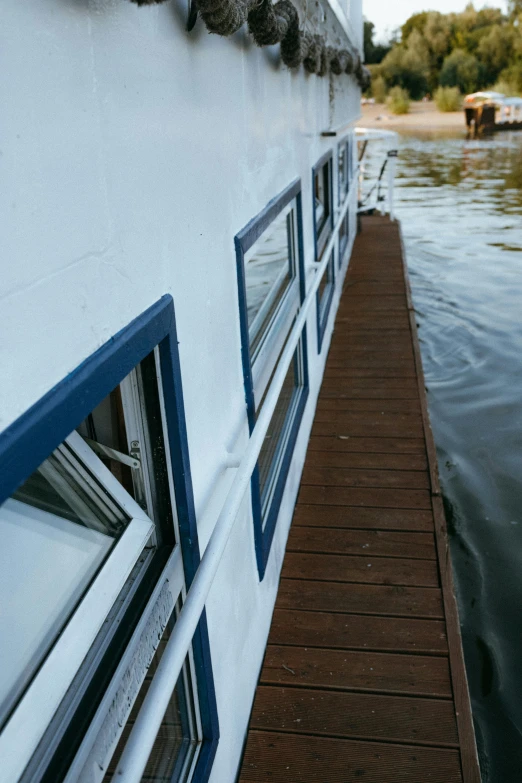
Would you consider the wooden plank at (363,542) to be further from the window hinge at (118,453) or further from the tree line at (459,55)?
the tree line at (459,55)

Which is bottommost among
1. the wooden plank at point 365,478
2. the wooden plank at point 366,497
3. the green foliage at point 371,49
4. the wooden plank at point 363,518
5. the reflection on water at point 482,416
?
the reflection on water at point 482,416

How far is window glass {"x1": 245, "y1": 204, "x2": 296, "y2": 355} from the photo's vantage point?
8.70ft

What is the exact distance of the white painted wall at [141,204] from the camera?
2.63 feet

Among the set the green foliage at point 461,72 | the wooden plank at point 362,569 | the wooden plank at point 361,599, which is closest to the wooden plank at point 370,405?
the wooden plank at point 362,569

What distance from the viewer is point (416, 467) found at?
3.73 metres

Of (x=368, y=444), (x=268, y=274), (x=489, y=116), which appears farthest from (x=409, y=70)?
(x=368, y=444)

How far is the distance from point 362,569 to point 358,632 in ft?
1.28

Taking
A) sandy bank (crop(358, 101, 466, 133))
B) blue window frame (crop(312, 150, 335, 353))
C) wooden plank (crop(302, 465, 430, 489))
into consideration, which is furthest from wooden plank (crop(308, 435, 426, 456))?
sandy bank (crop(358, 101, 466, 133))

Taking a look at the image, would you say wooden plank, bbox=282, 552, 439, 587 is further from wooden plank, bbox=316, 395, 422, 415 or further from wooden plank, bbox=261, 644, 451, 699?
wooden plank, bbox=316, 395, 422, 415

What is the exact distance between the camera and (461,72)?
50188mm

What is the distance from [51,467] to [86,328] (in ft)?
0.96

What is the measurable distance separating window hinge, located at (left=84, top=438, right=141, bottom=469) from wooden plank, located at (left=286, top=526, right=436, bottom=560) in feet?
6.23

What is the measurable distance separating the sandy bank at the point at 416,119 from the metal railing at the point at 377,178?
25.2ft

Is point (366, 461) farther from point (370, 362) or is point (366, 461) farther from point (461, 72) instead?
point (461, 72)
